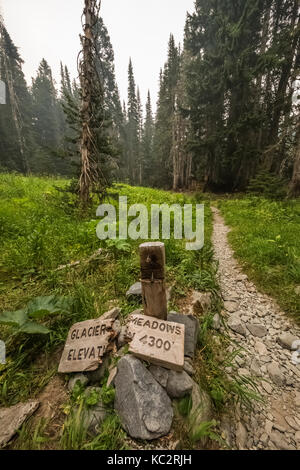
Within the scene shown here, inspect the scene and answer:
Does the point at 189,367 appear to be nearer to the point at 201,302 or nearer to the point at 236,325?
the point at 201,302

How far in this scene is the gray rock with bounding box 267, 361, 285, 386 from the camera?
6.86 ft

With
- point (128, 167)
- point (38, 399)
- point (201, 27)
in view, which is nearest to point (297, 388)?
point (38, 399)

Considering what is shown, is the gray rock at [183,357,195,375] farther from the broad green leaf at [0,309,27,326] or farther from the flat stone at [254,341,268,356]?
the broad green leaf at [0,309,27,326]

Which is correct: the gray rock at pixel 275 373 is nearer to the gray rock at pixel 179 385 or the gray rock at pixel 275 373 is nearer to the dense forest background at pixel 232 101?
the gray rock at pixel 179 385

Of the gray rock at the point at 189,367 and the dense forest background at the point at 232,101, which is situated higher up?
the dense forest background at the point at 232,101

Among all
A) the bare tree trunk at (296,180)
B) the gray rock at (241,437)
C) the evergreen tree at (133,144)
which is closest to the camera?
the gray rock at (241,437)

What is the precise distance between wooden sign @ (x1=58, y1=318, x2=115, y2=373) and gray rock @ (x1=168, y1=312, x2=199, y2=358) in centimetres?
79

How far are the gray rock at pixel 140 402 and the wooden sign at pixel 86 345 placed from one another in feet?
0.90

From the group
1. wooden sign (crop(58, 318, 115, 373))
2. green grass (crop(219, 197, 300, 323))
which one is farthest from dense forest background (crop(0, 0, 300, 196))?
wooden sign (crop(58, 318, 115, 373))

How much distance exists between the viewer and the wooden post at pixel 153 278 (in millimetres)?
1937

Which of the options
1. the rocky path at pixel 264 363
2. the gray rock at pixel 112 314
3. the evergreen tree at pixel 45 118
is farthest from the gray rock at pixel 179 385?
the evergreen tree at pixel 45 118

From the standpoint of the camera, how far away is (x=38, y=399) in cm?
163

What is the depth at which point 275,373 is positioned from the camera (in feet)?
7.12

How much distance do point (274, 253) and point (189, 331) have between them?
3366 mm
